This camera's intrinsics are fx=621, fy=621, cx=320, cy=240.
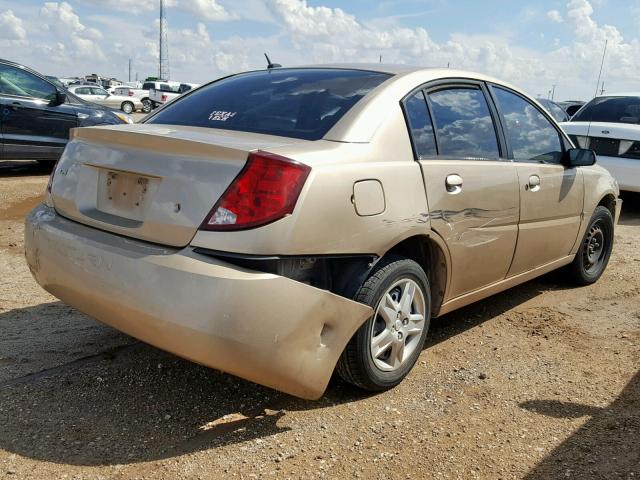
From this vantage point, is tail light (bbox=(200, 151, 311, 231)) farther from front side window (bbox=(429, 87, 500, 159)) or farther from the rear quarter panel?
the rear quarter panel

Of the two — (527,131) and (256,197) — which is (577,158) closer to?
(527,131)

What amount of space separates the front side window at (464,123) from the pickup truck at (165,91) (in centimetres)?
3449

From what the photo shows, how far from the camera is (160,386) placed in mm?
3158

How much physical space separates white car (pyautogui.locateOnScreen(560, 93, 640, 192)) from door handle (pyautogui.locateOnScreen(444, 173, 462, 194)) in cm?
548

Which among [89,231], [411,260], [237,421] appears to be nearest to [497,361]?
[411,260]

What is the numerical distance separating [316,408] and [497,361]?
1.24 meters

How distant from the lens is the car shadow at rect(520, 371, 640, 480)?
8.43ft

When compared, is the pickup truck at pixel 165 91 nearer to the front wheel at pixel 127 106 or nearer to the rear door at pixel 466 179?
the front wheel at pixel 127 106

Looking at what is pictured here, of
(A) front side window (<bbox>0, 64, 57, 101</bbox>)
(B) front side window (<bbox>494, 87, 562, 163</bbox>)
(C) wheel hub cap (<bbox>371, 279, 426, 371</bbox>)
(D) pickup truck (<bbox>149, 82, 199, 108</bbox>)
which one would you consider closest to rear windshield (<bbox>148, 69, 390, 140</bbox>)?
(C) wheel hub cap (<bbox>371, 279, 426, 371</bbox>)

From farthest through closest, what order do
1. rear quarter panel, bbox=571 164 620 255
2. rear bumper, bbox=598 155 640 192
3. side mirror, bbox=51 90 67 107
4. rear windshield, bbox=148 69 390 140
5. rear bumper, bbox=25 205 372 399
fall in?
side mirror, bbox=51 90 67 107 < rear bumper, bbox=598 155 640 192 < rear quarter panel, bbox=571 164 620 255 < rear windshield, bbox=148 69 390 140 < rear bumper, bbox=25 205 372 399

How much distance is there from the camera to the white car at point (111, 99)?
37.9m

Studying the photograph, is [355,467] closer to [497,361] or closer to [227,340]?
[227,340]

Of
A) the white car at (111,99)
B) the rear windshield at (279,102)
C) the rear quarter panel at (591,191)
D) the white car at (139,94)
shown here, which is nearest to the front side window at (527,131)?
the rear quarter panel at (591,191)

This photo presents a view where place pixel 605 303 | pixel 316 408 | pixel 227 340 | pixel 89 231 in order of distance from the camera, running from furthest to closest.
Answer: pixel 605 303 < pixel 316 408 < pixel 89 231 < pixel 227 340
